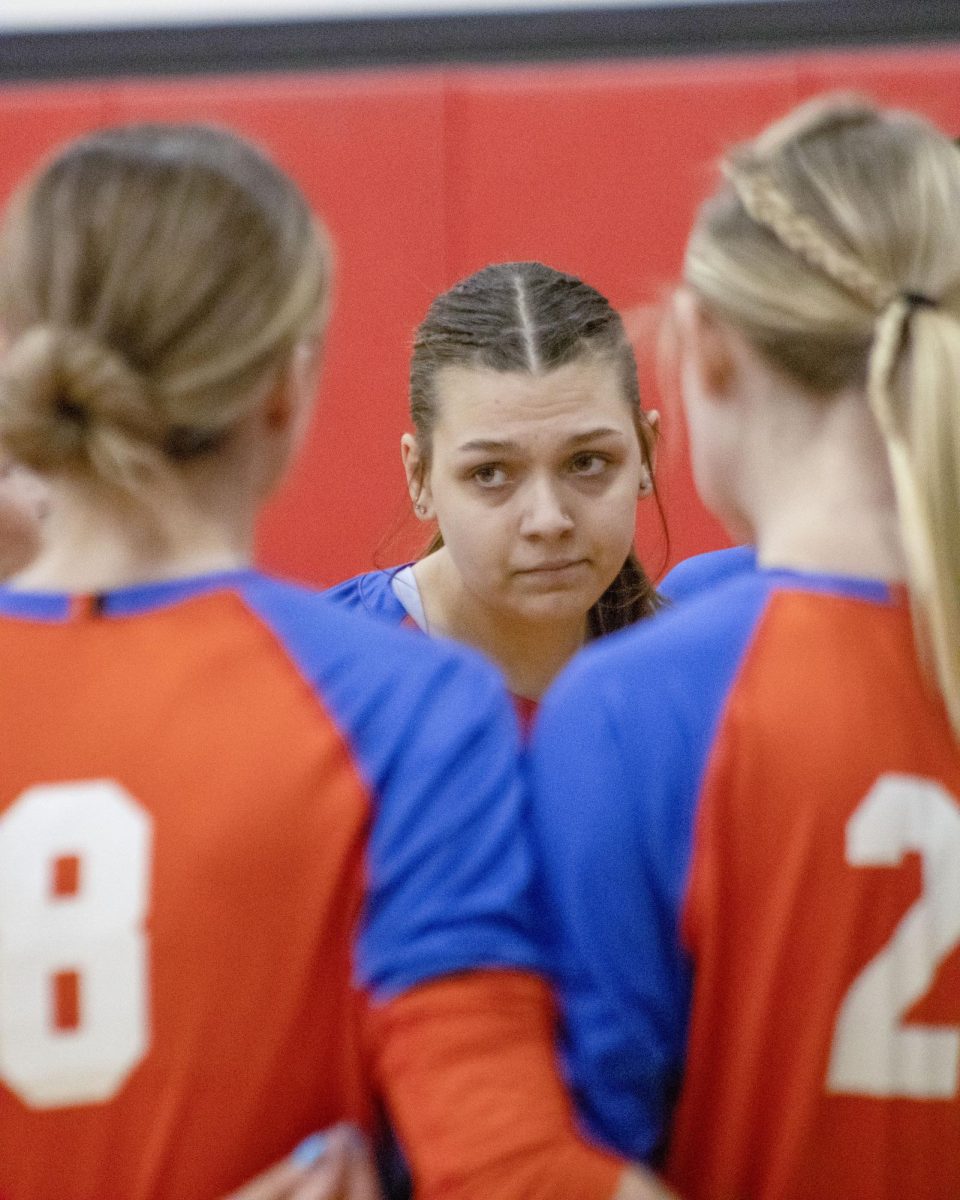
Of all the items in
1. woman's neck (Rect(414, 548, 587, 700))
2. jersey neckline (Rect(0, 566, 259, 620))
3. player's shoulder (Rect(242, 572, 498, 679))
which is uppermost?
jersey neckline (Rect(0, 566, 259, 620))

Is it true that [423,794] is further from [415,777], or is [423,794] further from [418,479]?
[418,479]

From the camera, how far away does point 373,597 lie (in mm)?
1409

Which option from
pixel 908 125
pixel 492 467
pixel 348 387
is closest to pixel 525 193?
pixel 348 387

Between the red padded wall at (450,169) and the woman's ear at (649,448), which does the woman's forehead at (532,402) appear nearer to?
the woman's ear at (649,448)

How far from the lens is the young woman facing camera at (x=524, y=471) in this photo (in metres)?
1.29

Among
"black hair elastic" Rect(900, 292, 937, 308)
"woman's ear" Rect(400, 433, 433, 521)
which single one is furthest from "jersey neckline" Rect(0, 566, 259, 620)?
"woman's ear" Rect(400, 433, 433, 521)

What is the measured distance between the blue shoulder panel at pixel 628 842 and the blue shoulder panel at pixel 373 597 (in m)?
0.66

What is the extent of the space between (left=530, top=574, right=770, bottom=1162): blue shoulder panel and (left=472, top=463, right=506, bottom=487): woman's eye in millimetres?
574

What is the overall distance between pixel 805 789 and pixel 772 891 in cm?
5

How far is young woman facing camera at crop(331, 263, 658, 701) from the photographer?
129 centimetres

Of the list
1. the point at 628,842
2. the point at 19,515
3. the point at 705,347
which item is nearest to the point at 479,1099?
the point at 628,842

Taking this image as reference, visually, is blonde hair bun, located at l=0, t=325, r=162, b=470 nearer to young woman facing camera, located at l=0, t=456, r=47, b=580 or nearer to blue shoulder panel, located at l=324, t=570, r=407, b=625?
young woman facing camera, located at l=0, t=456, r=47, b=580

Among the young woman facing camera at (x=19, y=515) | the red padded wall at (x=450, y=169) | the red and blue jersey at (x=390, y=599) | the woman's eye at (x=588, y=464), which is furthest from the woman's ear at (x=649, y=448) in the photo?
the red padded wall at (x=450, y=169)

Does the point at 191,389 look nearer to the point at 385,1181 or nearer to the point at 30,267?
the point at 30,267
